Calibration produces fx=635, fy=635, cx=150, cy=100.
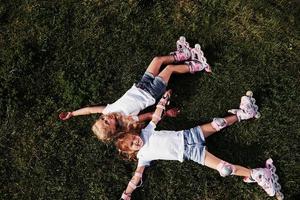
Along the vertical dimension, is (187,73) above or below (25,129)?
above

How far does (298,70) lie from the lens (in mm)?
9375

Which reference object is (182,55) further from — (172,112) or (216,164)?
(216,164)

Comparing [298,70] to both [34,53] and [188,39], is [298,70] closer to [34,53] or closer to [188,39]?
[188,39]

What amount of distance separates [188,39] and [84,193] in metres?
2.77

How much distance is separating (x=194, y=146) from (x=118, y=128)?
106cm

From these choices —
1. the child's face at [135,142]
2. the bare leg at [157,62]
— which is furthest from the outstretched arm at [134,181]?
the bare leg at [157,62]

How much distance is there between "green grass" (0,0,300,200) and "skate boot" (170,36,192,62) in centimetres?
19

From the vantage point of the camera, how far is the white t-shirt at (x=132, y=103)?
341 inches

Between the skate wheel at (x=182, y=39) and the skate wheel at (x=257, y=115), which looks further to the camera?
the skate wheel at (x=182, y=39)

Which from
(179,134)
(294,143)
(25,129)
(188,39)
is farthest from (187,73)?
(25,129)

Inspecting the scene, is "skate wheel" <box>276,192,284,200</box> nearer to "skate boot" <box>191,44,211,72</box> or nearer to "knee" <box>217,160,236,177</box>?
"knee" <box>217,160,236,177</box>

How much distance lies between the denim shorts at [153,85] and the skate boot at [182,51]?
518 millimetres

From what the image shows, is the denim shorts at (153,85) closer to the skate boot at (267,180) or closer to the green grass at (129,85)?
the green grass at (129,85)

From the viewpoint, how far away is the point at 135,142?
27.6ft
